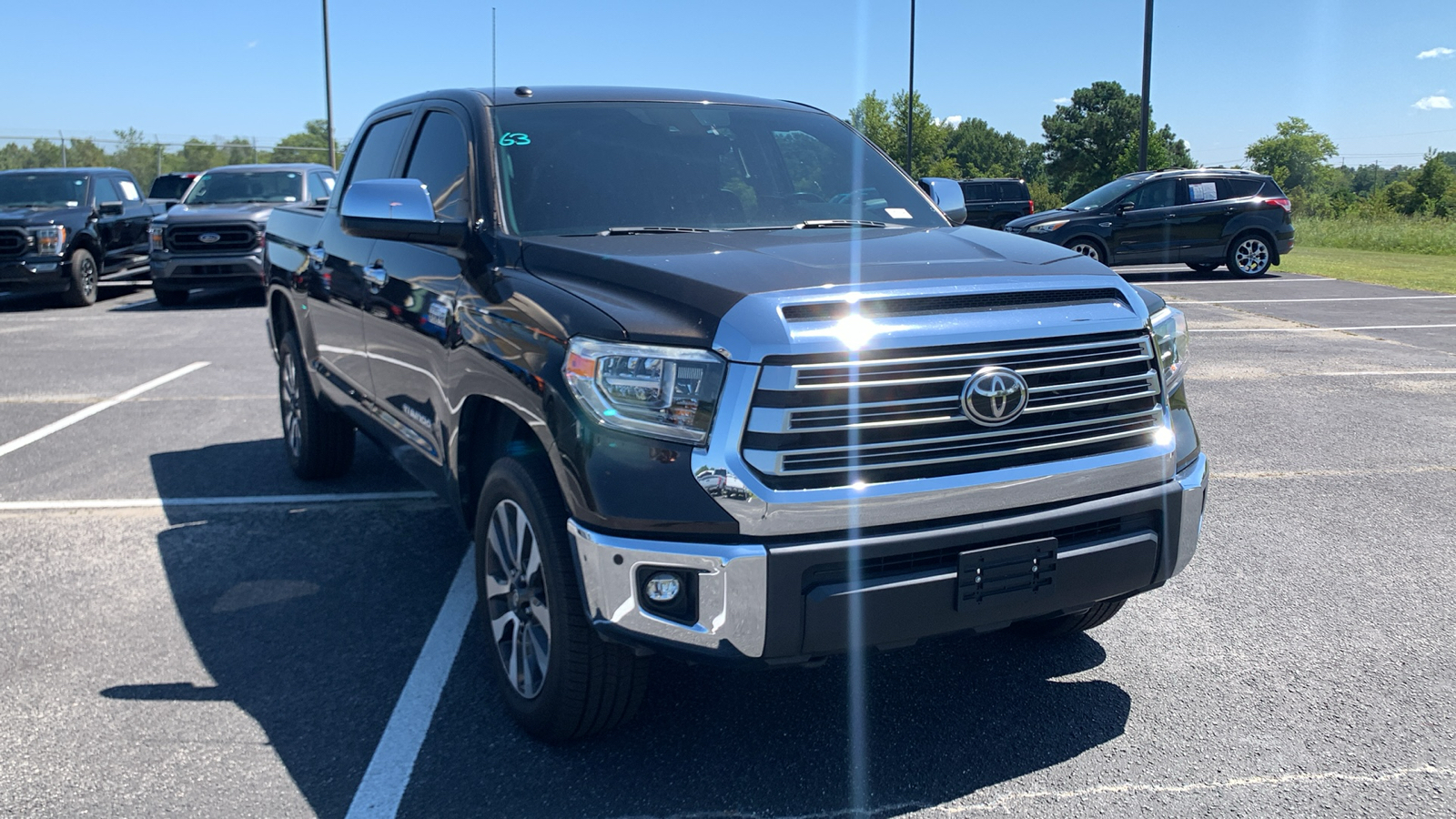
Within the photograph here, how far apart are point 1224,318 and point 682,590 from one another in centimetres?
1215

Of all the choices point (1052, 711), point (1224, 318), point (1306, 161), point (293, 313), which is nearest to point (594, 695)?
point (1052, 711)

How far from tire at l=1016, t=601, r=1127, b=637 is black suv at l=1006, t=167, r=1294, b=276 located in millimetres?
15486

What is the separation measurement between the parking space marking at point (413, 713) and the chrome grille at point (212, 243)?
11720 mm

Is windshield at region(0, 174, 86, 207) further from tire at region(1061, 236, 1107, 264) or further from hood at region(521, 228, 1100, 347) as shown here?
hood at region(521, 228, 1100, 347)

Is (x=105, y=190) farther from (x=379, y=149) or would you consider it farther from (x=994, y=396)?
(x=994, y=396)

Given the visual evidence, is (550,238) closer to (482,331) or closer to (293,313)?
(482,331)

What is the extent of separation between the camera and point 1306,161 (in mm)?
153000

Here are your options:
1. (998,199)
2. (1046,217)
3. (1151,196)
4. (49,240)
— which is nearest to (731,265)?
(49,240)

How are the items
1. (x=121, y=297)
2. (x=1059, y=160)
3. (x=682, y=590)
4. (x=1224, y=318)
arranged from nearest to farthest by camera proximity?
(x=682, y=590) < (x=1224, y=318) < (x=121, y=297) < (x=1059, y=160)

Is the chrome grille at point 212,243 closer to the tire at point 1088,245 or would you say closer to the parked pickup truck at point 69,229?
the parked pickup truck at point 69,229

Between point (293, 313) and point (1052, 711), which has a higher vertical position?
point (293, 313)

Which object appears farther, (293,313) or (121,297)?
(121,297)

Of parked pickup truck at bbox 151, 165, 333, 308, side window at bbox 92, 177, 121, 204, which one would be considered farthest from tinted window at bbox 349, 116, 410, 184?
side window at bbox 92, 177, 121, 204

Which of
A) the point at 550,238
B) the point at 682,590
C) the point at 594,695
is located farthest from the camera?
the point at 550,238
